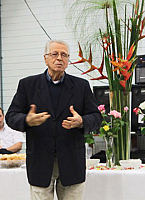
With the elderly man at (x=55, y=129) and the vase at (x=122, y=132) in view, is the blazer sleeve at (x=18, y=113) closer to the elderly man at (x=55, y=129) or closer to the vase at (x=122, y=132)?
the elderly man at (x=55, y=129)

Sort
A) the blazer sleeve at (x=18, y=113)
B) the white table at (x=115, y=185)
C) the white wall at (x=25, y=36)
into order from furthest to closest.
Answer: the white wall at (x=25, y=36) → the white table at (x=115, y=185) → the blazer sleeve at (x=18, y=113)

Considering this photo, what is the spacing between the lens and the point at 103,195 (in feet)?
7.68

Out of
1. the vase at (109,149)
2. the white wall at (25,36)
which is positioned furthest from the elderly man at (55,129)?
the white wall at (25,36)

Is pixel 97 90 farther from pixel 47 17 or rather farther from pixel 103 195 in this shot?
pixel 103 195

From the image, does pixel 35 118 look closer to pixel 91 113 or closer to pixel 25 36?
pixel 91 113

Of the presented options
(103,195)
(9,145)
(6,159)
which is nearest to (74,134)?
(103,195)

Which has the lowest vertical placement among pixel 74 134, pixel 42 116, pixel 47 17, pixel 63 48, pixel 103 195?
pixel 103 195

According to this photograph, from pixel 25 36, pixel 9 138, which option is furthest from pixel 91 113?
pixel 25 36

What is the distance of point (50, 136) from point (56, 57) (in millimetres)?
454

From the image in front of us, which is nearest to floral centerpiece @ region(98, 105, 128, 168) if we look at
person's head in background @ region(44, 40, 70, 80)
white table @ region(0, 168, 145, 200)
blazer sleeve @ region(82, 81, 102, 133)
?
white table @ region(0, 168, 145, 200)

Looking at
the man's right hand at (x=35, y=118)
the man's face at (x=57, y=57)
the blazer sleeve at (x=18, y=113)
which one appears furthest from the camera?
the man's face at (x=57, y=57)

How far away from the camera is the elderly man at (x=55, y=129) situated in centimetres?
180

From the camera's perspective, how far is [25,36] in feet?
17.9

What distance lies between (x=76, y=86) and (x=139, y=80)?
253 cm
